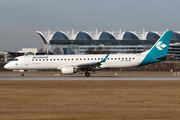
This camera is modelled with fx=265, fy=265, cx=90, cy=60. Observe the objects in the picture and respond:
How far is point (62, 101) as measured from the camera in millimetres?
15852

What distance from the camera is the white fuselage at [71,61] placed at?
37219 mm

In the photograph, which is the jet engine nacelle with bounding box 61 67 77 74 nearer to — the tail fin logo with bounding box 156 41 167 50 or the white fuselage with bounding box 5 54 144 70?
the white fuselage with bounding box 5 54 144 70

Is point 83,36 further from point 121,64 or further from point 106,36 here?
point 121,64

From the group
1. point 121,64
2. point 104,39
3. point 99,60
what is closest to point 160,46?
point 121,64

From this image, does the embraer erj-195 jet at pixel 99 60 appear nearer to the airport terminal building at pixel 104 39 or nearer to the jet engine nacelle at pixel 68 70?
the jet engine nacelle at pixel 68 70

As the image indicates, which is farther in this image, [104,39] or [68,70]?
[104,39]

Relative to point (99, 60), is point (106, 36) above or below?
above

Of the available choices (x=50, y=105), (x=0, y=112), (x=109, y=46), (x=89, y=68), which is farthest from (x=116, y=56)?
(x=109, y=46)

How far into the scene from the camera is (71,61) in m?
37.7

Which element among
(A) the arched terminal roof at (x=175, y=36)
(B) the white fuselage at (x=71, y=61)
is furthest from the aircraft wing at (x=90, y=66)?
(A) the arched terminal roof at (x=175, y=36)

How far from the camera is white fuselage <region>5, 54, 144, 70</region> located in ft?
122

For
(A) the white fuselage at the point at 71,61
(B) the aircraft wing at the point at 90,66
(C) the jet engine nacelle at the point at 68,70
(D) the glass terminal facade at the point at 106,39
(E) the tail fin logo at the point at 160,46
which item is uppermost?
(D) the glass terminal facade at the point at 106,39

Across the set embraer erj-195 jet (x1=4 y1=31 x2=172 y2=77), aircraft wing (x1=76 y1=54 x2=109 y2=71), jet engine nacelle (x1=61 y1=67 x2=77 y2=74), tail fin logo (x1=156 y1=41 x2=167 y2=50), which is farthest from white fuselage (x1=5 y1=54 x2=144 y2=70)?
tail fin logo (x1=156 y1=41 x2=167 y2=50)

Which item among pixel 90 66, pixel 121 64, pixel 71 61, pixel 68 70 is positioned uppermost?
pixel 71 61
